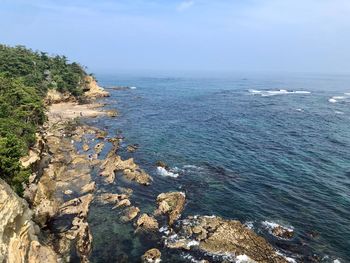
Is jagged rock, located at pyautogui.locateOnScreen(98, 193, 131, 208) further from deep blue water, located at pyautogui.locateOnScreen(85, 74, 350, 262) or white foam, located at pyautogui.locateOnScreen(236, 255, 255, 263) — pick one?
white foam, located at pyautogui.locateOnScreen(236, 255, 255, 263)

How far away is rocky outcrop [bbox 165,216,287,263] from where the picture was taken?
108ft

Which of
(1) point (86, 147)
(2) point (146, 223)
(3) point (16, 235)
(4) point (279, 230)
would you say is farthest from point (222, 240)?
(1) point (86, 147)

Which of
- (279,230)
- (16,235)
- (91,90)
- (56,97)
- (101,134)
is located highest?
(56,97)

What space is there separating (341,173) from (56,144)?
Answer: 5225cm

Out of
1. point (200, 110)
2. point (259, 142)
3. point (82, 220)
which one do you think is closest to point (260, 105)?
point (200, 110)

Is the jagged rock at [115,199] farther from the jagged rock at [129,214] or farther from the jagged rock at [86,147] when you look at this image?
the jagged rock at [86,147]

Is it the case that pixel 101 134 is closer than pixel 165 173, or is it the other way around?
pixel 165 173

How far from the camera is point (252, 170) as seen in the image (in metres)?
55.2

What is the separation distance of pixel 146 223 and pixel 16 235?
622 inches

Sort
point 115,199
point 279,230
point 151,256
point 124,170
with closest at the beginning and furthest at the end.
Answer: point 151,256 < point 279,230 < point 115,199 < point 124,170

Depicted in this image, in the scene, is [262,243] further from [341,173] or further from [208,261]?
[341,173]

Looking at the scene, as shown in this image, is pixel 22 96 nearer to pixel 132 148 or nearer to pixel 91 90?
pixel 132 148

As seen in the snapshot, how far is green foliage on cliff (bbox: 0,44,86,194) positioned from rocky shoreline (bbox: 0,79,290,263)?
374 cm

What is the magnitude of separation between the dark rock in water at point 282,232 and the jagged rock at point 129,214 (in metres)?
16.2
